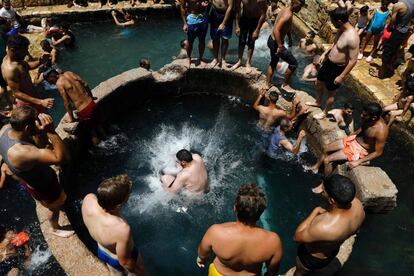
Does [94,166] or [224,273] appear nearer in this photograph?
[224,273]

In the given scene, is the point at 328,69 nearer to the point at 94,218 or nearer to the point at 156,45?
the point at 94,218

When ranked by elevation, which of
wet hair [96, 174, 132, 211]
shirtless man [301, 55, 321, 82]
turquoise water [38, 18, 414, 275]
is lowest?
turquoise water [38, 18, 414, 275]

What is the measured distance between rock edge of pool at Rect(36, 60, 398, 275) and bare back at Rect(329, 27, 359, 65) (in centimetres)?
139

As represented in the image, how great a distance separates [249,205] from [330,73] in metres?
4.61

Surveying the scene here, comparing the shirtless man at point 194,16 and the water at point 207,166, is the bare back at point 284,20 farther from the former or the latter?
the water at point 207,166

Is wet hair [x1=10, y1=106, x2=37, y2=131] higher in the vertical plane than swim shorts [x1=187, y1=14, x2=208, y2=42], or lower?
higher

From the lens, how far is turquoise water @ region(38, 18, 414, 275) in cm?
615

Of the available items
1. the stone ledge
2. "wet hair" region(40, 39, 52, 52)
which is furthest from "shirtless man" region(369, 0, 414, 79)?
"wet hair" region(40, 39, 52, 52)

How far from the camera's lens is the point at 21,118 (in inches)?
160

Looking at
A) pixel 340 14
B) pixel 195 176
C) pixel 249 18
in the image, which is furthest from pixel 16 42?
pixel 340 14

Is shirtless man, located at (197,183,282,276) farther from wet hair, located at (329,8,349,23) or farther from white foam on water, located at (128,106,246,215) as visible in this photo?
wet hair, located at (329,8,349,23)

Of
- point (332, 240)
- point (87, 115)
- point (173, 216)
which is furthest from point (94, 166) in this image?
point (332, 240)

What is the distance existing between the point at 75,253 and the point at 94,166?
303cm

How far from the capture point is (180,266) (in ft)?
19.5
